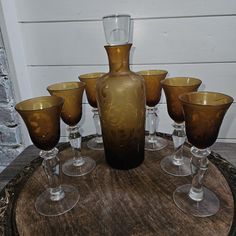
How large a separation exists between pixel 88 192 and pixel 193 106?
13.2 inches

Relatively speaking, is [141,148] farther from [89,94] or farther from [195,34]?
[195,34]

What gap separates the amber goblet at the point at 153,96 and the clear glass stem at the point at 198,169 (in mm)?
237

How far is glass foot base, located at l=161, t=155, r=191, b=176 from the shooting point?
2.06ft

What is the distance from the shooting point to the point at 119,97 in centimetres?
59

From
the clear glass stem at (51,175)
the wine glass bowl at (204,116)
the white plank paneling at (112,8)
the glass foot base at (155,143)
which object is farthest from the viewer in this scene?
the white plank paneling at (112,8)

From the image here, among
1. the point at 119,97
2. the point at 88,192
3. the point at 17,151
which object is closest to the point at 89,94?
the point at 119,97

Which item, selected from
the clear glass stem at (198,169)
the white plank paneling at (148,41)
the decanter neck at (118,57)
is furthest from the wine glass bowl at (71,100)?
the white plank paneling at (148,41)

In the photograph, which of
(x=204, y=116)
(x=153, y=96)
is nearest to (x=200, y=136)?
(x=204, y=116)

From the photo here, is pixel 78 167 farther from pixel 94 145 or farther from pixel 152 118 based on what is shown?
pixel 152 118

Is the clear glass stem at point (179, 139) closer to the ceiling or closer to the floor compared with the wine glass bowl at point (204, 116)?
closer to the floor

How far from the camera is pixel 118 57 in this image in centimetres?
58

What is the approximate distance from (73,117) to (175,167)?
331 millimetres

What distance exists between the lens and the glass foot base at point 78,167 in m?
0.66

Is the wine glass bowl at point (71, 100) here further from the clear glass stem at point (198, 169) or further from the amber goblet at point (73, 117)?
the clear glass stem at point (198, 169)
